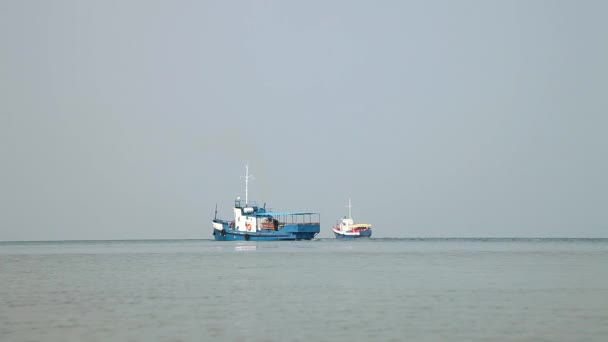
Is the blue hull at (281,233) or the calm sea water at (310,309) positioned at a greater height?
the blue hull at (281,233)

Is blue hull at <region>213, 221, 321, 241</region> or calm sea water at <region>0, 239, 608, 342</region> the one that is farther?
blue hull at <region>213, 221, 321, 241</region>

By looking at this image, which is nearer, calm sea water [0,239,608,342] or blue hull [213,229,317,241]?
calm sea water [0,239,608,342]

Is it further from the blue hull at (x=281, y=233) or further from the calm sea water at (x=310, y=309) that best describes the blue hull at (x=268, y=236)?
the calm sea water at (x=310, y=309)

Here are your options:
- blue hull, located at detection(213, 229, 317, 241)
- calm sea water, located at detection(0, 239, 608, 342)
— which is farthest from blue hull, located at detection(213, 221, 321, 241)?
calm sea water, located at detection(0, 239, 608, 342)

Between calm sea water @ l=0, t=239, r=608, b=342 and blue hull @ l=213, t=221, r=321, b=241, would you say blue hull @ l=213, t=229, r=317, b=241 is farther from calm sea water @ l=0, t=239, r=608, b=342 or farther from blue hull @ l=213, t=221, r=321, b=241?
calm sea water @ l=0, t=239, r=608, b=342

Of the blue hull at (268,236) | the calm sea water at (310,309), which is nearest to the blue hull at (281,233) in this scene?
the blue hull at (268,236)

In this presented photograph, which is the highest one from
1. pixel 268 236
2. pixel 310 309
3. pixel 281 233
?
pixel 281 233

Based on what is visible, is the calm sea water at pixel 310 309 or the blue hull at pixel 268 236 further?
the blue hull at pixel 268 236

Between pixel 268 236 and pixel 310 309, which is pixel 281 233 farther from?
pixel 310 309

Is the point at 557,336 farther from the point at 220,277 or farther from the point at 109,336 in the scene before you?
the point at 220,277

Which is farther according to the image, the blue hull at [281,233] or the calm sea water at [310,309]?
the blue hull at [281,233]

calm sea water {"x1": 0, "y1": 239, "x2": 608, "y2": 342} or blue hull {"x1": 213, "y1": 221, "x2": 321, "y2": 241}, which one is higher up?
blue hull {"x1": 213, "y1": 221, "x2": 321, "y2": 241}

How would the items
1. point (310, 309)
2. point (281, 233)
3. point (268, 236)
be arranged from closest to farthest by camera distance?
point (310, 309), point (281, 233), point (268, 236)

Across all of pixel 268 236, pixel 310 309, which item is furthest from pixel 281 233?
pixel 310 309
